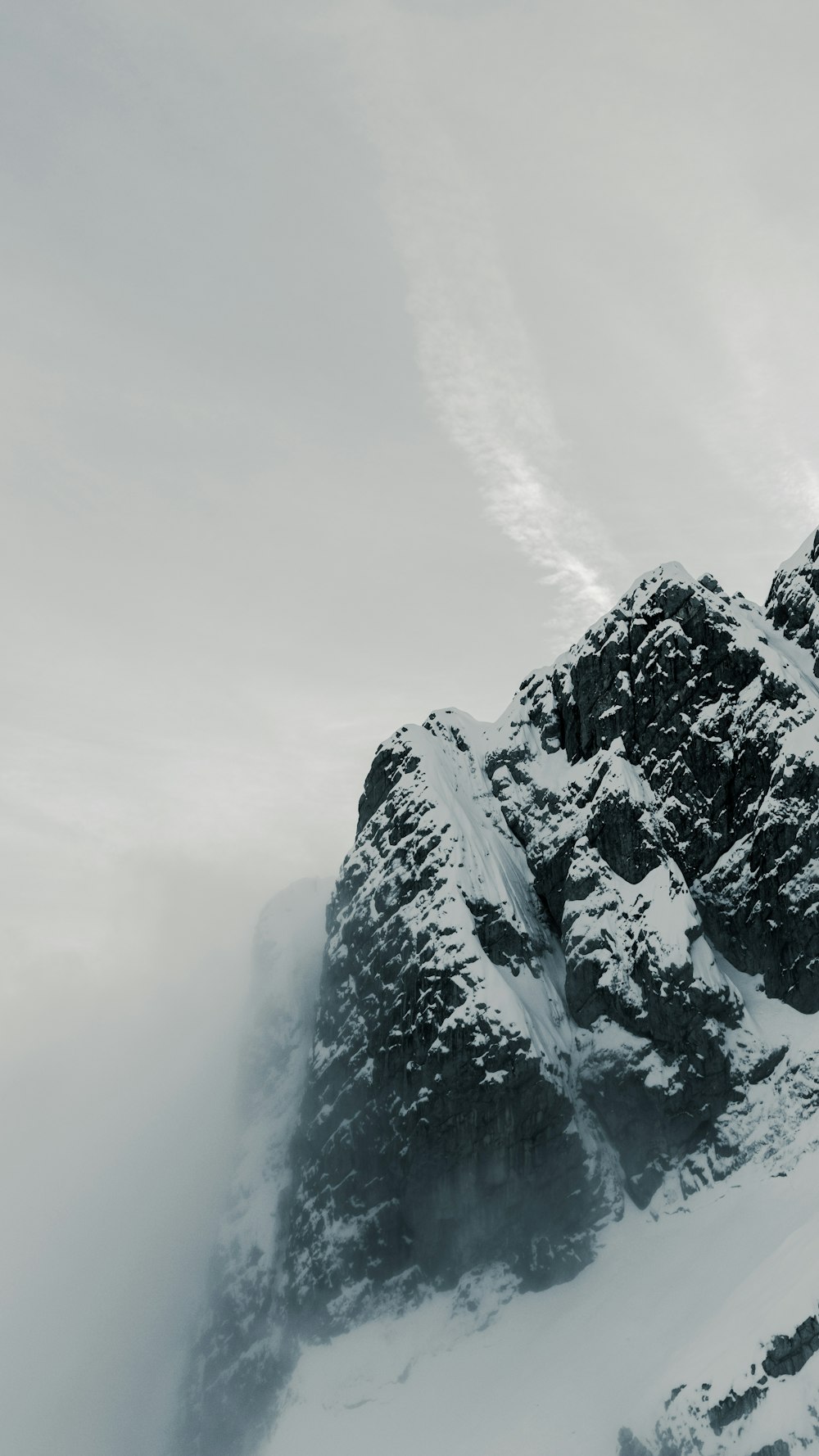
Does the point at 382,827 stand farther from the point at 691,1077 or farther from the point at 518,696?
the point at 691,1077

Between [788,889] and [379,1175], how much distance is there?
153 feet

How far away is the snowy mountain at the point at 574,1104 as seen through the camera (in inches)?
2566

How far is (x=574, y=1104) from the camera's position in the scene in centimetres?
8131

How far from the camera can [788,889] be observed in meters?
83.8

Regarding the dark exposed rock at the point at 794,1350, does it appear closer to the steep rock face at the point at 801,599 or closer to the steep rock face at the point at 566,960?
the steep rock face at the point at 566,960

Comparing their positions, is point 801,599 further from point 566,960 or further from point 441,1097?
point 441,1097

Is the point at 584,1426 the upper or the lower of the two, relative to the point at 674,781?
lower

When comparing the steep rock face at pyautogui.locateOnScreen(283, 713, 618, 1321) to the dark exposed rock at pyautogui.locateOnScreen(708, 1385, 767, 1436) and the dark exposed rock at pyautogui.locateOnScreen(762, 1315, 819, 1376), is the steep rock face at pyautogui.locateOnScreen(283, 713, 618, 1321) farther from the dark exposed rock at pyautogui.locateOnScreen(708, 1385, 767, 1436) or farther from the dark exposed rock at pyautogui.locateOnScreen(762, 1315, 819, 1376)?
the dark exposed rock at pyautogui.locateOnScreen(762, 1315, 819, 1376)

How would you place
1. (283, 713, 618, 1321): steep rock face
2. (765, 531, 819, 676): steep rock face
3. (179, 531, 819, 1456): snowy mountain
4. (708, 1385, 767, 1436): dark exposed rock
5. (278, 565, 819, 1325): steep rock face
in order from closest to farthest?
(708, 1385, 767, 1436): dark exposed rock, (179, 531, 819, 1456): snowy mountain, (283, 713, 618, 1321): steep rock face, (278, 565, 819, 1325): steep rock face, (765, 531, 819, 676): steep rock face

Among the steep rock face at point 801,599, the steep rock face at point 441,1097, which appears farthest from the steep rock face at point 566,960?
the steep rock face at point 801,599

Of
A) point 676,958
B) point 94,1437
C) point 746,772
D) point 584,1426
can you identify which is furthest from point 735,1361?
point 94,1437

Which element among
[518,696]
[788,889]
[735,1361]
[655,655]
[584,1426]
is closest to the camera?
[735,1361]

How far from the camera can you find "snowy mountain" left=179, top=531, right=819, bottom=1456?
65.2m

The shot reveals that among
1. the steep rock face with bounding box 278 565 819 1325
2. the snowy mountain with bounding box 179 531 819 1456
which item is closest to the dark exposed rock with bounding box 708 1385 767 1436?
the snowy mountain with bounding box 179 531 819 1456
